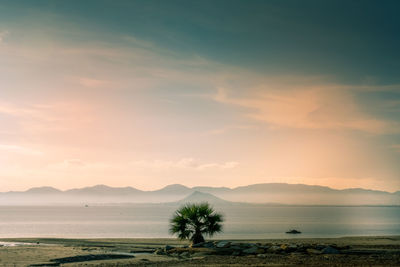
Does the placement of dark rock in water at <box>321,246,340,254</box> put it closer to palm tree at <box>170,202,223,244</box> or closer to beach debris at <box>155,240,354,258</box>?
beach debris at <box>155,240,354,258</box>

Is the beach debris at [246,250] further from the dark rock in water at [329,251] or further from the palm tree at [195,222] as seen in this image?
the palm tree at [195,222]

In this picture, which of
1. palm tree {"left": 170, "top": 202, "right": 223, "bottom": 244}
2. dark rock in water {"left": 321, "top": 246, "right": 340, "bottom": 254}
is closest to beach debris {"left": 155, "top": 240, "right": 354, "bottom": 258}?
dark rock in water {"left": 321, "top": 246, "right": 340, "bottom": 254}

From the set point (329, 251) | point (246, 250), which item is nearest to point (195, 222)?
point (246, 250)

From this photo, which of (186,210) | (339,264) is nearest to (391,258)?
(339,264)

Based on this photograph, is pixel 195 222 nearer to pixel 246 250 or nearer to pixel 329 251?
pixel 246 250

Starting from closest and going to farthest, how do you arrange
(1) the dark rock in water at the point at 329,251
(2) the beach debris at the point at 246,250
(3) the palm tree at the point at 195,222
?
1. (1) the dark rock in water at the point at 329,251
2. (2) the beach debris at the point at 246,250
3. (3) the palm tree at the point at 195,222

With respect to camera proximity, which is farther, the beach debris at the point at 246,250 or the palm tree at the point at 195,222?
the palm tree at the point at 195,222

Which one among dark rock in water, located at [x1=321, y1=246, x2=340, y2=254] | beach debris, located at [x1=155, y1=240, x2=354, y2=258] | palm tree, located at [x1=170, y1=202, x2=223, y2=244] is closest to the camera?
dark rock in water, located at [x1=321, y1=246, x2=340, y2=254]

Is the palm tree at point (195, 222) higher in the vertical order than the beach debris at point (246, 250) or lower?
higher

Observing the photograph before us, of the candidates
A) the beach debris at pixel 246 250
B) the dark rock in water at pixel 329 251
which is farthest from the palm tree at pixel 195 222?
the dark rock in water at pixel 329 251

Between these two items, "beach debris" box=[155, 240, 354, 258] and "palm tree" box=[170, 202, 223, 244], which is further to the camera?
"palm tree" box=[170, 202, 223, 244]

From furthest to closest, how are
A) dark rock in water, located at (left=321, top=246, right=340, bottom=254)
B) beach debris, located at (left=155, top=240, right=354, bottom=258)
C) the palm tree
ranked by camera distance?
the palm tree < beach debris, located at (left=155, top=240, right=354, bottom=258) < dark rock in water, located at (left=321, top=246, right=340, bottom=254)

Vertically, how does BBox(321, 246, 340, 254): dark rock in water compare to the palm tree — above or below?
below

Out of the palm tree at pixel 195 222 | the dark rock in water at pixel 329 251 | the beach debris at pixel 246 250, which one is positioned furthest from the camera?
the palm tree at pixel 195 222
